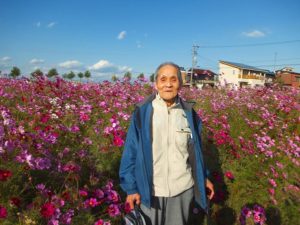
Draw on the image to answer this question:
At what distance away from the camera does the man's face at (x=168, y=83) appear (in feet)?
7.84

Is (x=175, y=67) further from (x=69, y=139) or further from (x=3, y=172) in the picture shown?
(x=69, y=139)

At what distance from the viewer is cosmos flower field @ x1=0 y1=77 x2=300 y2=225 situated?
2.51 meters

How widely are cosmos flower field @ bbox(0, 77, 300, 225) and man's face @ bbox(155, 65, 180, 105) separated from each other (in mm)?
919

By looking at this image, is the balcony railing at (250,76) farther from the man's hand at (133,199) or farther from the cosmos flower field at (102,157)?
the man's hand at (133,199)

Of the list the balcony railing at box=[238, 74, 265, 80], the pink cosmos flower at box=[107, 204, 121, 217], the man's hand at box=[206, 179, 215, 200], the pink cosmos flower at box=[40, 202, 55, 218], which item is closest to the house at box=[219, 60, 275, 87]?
the balcony railing at box=[238, 74, 265, 80]

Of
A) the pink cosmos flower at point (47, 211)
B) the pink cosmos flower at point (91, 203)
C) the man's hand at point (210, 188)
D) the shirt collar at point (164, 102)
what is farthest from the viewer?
the man's hand at point (210, 188)

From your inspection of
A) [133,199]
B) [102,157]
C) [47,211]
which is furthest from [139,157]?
[102,157]

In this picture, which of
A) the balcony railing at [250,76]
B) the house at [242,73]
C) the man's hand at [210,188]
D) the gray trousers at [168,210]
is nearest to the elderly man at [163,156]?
the gray trousers at [168,210]

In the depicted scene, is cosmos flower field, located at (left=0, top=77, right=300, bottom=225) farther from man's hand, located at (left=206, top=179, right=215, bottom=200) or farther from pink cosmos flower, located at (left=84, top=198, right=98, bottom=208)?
man's hand, located at (left=206, top=179, right=215, bottom=200)

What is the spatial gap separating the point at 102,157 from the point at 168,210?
1.70m

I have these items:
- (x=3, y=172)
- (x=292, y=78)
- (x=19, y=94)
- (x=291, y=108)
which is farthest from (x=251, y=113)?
(x=292, y=78)

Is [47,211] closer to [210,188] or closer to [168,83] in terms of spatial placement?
[168,83]

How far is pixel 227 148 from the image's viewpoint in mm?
5105

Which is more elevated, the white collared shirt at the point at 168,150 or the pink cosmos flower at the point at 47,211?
the white collared shirt at the point at 168,150
